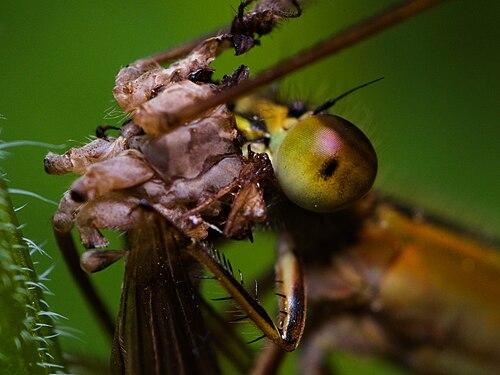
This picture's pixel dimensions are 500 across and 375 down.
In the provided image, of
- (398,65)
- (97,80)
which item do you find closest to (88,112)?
(97,80)

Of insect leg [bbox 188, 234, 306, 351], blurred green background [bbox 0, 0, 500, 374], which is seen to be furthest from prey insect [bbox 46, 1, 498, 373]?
blurred green background [bbox 0, 0, 500, 374]

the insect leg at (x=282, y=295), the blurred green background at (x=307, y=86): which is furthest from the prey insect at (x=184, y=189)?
the blurred green background at (x=307, y=86)

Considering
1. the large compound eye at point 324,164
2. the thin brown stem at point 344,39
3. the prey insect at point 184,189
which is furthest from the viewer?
the large compound eye at point 324,164

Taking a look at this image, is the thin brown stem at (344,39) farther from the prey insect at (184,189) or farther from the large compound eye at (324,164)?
the large compound eye at (324,164)

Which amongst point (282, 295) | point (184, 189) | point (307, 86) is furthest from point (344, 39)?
point (307, 86)

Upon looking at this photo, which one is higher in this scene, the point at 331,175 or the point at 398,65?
the point at 331,175

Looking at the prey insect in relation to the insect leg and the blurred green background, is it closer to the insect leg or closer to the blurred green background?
the insect leg

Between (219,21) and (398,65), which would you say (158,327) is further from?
(398,65)
